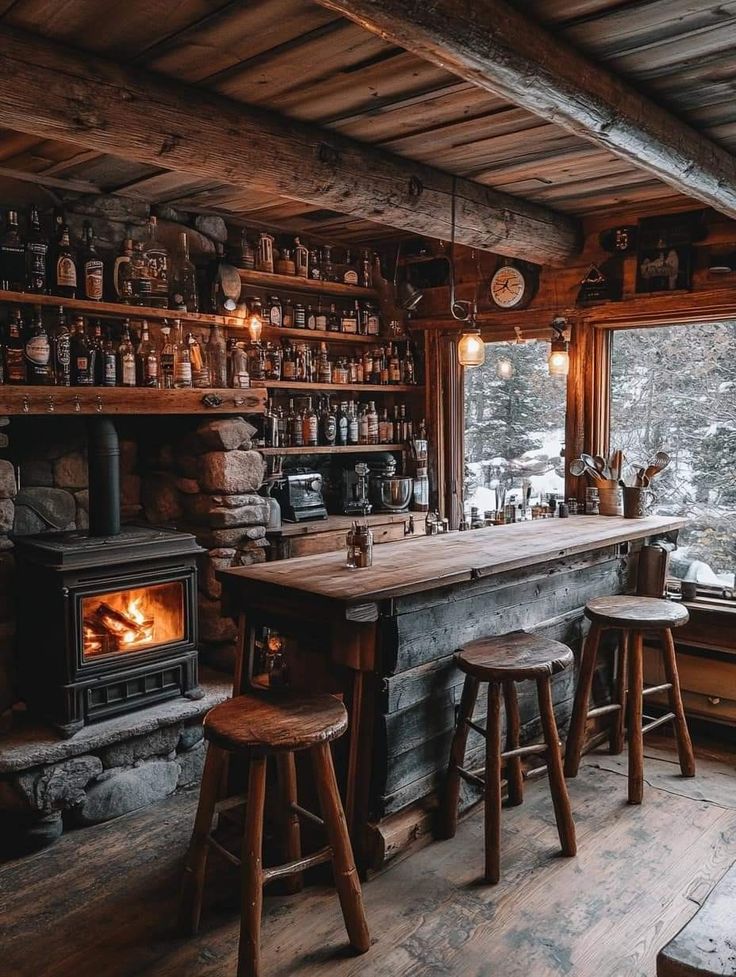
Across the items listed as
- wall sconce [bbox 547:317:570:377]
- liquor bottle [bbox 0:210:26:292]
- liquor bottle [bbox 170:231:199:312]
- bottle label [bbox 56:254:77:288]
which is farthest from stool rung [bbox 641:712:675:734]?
liquor bottle [bbox 0:210:26:292]

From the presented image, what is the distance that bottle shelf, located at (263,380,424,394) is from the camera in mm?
4672

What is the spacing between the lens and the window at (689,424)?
422 centimetres

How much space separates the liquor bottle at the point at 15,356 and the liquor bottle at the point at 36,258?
178mm

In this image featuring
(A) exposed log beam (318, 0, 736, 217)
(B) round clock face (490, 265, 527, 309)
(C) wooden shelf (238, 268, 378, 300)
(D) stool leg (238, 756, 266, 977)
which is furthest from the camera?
(B) round clock face (490, 265, 527, 309)

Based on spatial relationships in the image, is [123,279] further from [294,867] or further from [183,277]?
[294,867]

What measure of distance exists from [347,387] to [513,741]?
8.62 ft

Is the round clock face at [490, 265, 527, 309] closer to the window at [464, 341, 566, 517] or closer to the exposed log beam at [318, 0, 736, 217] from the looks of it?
the window at [464, 341, 566, 517]

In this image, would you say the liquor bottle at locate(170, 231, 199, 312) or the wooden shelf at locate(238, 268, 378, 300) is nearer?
the liquor bottle at locate(170, 231, 199, 312)

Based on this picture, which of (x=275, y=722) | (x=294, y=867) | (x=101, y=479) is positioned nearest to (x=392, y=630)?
(x=275, y=722)

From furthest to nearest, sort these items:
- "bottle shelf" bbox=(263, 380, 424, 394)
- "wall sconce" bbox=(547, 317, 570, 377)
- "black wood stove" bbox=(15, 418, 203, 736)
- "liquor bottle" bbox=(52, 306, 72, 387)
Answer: "bottle shelf" bbox=(263, 380, 424, 394)
"wall sconce" bbox=(547, 317, 570, 377)
"liquor bottle" bbox=(52, 306, 72, 387)
"black wood stove" bbox=(15, 418, 203, 736)

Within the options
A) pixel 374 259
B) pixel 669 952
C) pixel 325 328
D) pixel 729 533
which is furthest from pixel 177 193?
pixel 669 952

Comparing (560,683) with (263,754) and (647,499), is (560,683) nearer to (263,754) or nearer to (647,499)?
(647,499)

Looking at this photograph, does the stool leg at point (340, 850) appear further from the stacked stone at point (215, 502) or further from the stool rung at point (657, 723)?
the stacked stone at point (215, 502)

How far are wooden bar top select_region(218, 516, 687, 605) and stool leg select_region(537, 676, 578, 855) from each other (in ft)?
1.64
